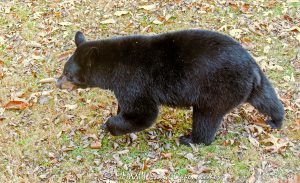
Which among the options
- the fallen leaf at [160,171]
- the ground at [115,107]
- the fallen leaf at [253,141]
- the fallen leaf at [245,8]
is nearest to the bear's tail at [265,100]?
the ground at [115,107]

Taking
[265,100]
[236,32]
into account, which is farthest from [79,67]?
[236,32]

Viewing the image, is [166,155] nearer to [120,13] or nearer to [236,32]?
[236,32]

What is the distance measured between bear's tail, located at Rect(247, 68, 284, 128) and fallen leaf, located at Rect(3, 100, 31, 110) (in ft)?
11.7

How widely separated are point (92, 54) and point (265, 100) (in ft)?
7.90

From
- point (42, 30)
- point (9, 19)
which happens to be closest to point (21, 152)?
point (42, 30)

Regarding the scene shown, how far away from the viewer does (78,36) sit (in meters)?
5.81

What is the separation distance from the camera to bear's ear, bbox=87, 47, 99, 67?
539 cm

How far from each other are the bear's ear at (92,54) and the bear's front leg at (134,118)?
738 mm

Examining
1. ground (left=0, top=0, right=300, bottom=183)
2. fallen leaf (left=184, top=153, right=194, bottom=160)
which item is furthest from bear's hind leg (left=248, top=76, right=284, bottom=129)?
fallen leaf (left=184, top=153, right=194, bottom=160)

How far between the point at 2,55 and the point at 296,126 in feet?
18.1

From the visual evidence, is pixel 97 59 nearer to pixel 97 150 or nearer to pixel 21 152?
pixel 97 150

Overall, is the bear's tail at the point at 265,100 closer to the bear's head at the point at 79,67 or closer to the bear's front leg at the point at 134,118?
the bear's front leg at the point at 134,118

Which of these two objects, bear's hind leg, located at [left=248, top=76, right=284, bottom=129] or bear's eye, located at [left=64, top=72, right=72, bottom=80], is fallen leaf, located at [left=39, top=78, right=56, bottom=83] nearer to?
bear's eye, located at [left=64, top=72, right=72, bottom=80]

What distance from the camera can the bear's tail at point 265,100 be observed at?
5.50 metres
